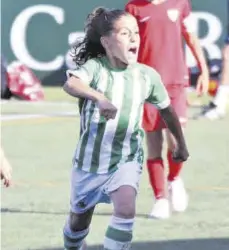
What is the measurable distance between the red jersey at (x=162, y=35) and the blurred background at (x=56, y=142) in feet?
3.37

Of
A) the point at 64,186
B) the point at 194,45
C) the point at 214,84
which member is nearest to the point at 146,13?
the point at 194,45

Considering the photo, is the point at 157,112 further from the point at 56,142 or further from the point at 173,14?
the point at 56,142

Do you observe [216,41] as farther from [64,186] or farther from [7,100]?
[64,186]

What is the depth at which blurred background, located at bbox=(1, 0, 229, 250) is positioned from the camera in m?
6.90

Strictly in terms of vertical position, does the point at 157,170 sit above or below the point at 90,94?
below

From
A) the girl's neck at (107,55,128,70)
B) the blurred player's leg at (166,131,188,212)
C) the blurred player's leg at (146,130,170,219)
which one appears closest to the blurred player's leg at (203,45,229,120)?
the blurred player's leg at (166,131,188,212)

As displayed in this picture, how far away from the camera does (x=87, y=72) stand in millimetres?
5594

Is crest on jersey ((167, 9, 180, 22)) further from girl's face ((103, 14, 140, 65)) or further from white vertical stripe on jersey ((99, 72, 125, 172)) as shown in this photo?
white vertical stripe on jersey ((99, 72, 125, 172))

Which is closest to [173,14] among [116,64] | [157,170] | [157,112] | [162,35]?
[162,35]

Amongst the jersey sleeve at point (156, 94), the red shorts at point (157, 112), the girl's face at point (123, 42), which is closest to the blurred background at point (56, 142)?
the red shorts at point (157, 112)

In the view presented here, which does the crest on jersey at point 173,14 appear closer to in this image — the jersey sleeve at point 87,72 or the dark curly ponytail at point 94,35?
the dark curly ponytail at point 94,35

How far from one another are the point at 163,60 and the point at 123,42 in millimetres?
1746

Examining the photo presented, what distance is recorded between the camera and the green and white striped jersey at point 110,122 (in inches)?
221

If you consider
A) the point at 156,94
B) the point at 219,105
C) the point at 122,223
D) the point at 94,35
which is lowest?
the point at 219,105
